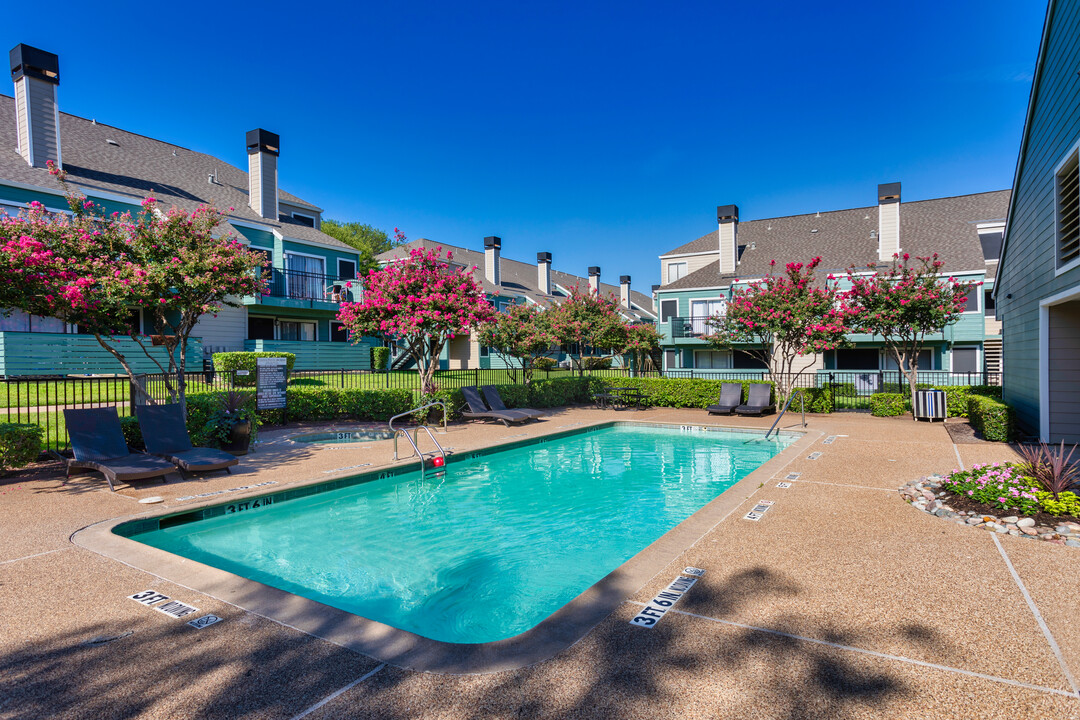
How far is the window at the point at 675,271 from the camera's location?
34.6m

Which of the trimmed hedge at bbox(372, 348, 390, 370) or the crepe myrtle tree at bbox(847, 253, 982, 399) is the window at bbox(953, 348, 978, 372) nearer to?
the crepe myrtle tree at bbox(847, 253, 982, 399)

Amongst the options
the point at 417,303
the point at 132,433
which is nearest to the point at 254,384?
the point at 417,303

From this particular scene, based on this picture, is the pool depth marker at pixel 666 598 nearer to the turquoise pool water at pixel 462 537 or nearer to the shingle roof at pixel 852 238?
the turquoise pool water at pixel 462 537

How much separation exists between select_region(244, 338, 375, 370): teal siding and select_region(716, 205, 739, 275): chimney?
1907 centimetres

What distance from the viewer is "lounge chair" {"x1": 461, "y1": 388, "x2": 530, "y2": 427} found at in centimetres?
1506

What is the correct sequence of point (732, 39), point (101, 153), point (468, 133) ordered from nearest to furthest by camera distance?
1. point (732, 39)
2. point (101, 153)
3. point (468, 133)

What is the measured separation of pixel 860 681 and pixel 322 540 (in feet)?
18.6

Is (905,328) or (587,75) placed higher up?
(587,75)

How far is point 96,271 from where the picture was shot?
28.5 feet

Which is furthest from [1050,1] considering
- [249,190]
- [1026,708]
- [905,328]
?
[249,190]

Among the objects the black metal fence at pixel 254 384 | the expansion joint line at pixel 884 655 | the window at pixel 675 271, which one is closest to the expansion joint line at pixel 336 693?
the expansion joint line at pixel 884 655

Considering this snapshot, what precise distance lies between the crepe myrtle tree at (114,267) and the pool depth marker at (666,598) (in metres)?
8.43

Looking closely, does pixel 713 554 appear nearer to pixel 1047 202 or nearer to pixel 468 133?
pixel 1047 202

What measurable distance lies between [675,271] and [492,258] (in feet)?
42.3
